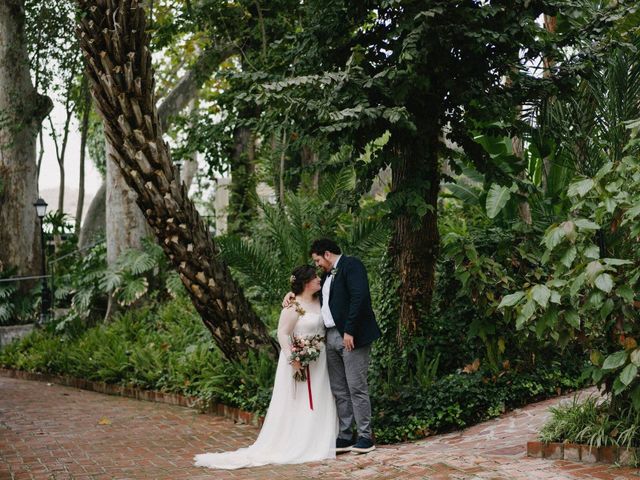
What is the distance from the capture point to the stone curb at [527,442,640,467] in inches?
254

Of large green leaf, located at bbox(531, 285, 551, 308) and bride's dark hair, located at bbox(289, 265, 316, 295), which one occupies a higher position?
bride's dark hair, located at bbox(289, 265, 316, 295)

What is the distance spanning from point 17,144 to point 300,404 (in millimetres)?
13661

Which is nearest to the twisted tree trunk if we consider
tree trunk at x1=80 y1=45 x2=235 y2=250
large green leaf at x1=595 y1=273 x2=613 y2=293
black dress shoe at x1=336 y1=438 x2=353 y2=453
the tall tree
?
the tall tree

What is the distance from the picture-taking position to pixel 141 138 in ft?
31.7

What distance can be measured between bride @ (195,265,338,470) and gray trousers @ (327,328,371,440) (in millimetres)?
74

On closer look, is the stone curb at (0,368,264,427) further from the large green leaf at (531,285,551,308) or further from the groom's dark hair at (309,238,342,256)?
the large green leaf at (531,285,551,308)

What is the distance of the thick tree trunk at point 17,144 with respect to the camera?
1912 centimetres

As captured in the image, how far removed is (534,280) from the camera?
978 centimetres

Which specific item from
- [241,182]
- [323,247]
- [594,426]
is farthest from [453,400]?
[241,182]

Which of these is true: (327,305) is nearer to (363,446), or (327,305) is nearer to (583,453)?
(363,446)

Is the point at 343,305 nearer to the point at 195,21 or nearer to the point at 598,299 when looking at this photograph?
the point at 598,299

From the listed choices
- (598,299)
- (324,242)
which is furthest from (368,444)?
(598,299)

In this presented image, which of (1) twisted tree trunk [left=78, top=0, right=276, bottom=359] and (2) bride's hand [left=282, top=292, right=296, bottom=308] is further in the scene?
(1) twisted tree trunk [left=78, top=0, right=276, bottom=359]

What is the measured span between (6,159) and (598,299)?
16239mm
